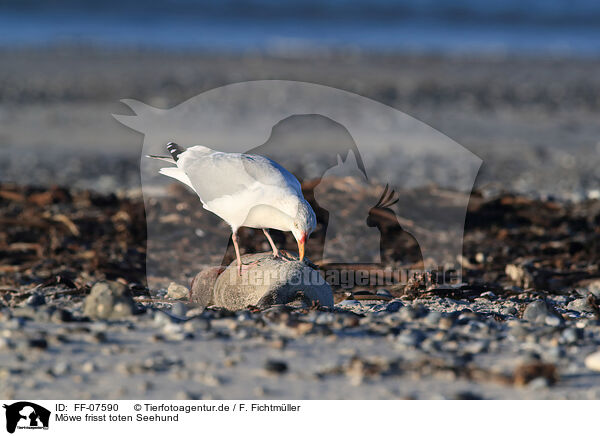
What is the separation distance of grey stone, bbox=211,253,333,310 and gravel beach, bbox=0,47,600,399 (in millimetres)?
164

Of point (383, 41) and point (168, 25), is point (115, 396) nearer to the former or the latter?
point (383, 41)

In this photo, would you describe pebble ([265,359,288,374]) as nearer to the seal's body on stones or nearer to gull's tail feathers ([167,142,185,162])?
the seal's body on stones

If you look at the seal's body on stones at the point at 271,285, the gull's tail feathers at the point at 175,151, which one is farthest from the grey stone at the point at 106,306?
the gull's tail feathers at the point at 175,151

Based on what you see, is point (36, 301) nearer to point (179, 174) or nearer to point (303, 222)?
point (179, 174)

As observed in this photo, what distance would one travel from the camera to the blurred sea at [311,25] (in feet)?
94.9

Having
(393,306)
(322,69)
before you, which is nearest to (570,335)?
(393,306)

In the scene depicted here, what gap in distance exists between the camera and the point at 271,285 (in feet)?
16.8

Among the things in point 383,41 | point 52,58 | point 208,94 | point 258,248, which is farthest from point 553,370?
point 383,41

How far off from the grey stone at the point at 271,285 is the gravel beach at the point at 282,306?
164mm

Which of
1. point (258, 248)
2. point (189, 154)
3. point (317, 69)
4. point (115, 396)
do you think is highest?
point (317, 69)

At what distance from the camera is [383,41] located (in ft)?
99.1

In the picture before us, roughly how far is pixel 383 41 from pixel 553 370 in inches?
1083

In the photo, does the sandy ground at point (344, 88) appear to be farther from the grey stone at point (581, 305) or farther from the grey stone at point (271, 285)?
the grey stone at point (271, 285)
